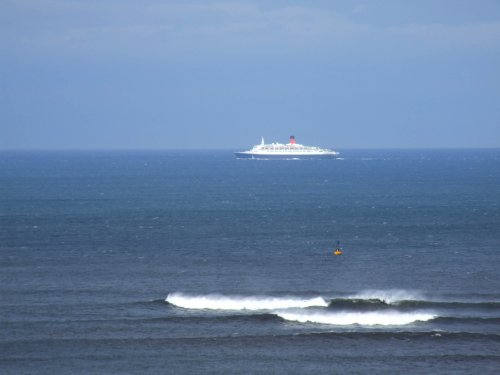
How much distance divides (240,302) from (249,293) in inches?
141

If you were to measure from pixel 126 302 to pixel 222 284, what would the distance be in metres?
10.3

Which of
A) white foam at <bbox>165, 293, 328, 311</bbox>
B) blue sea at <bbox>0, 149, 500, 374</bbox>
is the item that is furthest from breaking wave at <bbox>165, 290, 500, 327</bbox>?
blue sea at <bbox>0, 149, 500, 374</bbox>

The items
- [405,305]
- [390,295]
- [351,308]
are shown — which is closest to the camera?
[351,308]

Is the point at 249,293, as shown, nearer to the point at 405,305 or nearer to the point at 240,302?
the point at 240,302

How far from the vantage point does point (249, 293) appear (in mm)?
71875

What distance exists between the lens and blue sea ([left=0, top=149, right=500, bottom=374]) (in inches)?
2157

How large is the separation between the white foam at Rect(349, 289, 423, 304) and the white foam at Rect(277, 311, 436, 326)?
3918 millimetres

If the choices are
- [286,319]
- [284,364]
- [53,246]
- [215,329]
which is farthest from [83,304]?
[53,246]

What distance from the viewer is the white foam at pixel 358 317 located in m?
63.5

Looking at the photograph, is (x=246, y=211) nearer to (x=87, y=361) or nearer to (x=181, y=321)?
(x=181, y=321)

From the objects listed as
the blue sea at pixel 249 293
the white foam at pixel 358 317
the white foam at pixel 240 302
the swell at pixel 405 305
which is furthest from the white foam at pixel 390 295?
the white foam at pixel 240 302

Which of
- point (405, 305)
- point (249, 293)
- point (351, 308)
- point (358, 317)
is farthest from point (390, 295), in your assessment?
point (249, 293)

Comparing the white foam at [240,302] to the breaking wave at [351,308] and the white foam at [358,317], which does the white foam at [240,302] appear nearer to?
the breaking wave at [351,308]

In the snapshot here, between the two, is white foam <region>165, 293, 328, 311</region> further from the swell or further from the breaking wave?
the swell
